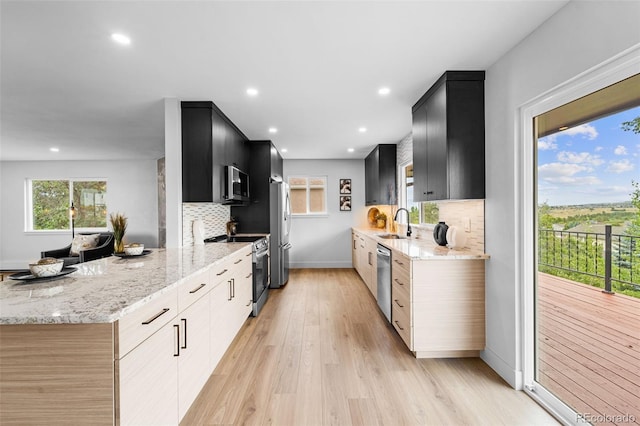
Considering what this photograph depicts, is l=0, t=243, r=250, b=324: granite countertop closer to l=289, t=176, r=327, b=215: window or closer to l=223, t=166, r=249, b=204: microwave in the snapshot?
l=223, t=166, r=249, b=204: microwave

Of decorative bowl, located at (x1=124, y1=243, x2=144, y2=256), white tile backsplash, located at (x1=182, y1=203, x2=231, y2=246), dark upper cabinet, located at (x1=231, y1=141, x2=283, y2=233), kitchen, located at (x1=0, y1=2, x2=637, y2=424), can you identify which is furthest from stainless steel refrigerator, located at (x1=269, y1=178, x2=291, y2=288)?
decorative bowl, located at (x1=124, y1=243, x2=144, y2=256)

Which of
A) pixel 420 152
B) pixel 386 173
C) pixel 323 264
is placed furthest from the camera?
pixel 323 264

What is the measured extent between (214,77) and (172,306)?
6.54ft

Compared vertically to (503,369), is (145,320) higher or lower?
higher

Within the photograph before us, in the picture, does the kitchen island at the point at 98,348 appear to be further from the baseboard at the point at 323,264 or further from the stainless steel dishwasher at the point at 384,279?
the baseboard at the point at 323,264

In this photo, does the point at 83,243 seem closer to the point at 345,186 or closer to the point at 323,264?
Result: the point at 323,264

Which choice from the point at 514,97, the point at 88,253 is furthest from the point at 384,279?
the point at 88,253

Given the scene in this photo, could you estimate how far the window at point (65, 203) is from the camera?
6980 mm

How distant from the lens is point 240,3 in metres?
1.71

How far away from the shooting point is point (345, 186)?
22.3 ft

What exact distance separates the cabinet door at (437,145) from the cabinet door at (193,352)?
217 centimetres

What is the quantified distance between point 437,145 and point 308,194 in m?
4.28

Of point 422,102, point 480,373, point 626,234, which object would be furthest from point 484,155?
point 480,373

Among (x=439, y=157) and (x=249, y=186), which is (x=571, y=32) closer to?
(x=439, y=157)
